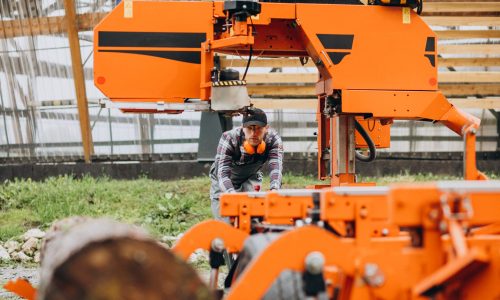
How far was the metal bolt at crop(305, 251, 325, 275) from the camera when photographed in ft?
13.8

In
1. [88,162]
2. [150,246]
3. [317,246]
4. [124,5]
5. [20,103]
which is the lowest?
[88,162]

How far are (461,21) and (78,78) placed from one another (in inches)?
254

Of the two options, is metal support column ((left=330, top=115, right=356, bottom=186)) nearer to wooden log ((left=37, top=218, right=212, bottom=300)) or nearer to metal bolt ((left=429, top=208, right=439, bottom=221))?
metal bolt ((left=429, top=208, right=439, bottom=221))

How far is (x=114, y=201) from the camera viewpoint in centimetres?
1338

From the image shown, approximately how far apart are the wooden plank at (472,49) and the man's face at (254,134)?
6463mm

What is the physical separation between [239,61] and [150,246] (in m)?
11.5

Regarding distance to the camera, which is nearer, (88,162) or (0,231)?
(0,231)

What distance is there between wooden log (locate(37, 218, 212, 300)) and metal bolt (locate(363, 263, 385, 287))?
3.53ft

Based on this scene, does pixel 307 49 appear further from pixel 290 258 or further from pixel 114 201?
pixel 114 201

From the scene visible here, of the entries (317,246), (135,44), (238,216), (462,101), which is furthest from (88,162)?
(317,246)

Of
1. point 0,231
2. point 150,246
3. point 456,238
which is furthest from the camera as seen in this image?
point 0,231

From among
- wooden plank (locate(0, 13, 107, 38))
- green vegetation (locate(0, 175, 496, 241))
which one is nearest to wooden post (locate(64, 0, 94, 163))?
wooden plank (locate(0, 13, 107, 38))

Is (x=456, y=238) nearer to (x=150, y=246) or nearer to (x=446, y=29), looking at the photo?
(x=150, y=246)

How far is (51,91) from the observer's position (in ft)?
52.2
